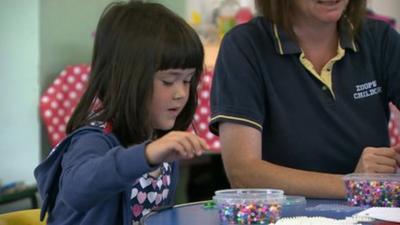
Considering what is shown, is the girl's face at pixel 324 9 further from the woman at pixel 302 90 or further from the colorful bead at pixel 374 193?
the colorful bead at pixel 374 193

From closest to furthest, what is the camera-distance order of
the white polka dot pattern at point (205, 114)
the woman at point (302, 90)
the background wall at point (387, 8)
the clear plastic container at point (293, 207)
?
the clear plastic container at point (293, 207)
the woman at point (302, 90)
the white polka dot pattern at point (205, 114)
the background wall at point (387, 8)

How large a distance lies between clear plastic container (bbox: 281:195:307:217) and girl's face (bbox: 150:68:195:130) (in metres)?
0.28

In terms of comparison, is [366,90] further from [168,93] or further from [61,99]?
[61,99]

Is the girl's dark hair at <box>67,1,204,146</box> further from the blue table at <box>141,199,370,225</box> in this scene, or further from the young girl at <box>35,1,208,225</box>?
the blue table at <box>141,199,370,225</box>

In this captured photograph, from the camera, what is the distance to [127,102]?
134 cm

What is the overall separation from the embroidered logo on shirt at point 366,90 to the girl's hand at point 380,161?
260mm

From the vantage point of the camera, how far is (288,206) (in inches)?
48.5

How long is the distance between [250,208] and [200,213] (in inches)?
6.9

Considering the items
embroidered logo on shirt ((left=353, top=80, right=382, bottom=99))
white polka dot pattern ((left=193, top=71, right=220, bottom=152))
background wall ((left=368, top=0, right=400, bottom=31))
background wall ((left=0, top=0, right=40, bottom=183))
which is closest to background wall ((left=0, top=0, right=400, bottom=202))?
background wall ((left=0, top=0, right=40, bottom=183))

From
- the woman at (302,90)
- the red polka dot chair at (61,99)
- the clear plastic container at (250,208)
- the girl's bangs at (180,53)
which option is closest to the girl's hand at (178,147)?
the clear plastic container at (250,208)

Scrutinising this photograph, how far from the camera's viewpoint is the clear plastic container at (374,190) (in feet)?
4.03

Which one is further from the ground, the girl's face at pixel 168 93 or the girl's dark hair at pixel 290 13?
the girl's dark hair at pixel 290 13

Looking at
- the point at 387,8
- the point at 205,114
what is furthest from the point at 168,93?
the point at 387,8

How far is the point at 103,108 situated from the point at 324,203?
46cm
